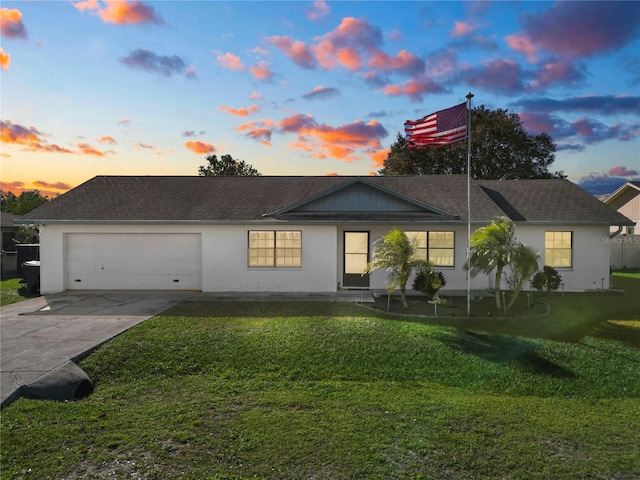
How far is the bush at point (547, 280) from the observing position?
13.5 metres

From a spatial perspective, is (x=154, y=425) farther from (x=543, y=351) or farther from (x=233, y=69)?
Result: (x=233, y=69)

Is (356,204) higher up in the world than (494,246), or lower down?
higher up

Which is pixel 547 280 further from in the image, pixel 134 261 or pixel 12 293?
pixel 12 293

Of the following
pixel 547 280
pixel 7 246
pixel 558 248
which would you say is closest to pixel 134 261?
pixel 547 280

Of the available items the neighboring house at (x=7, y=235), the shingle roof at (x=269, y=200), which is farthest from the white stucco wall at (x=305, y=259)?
the neighboring house at (x=7, y=235)

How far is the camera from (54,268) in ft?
48.6

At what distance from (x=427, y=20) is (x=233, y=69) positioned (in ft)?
19.5

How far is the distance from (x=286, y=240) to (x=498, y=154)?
103 feet

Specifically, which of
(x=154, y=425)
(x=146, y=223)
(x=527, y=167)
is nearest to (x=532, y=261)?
(x=154, y=425)

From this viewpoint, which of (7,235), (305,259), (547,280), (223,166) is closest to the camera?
(547,280)

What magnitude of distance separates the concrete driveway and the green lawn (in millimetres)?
595

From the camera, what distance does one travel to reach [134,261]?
14977 millimetres

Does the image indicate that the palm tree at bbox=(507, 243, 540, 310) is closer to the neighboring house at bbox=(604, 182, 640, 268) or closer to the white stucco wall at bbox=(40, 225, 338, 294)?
the white stucco wall at bbox=(40, 225, 338, 294)

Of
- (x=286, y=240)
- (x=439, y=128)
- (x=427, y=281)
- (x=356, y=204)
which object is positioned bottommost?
(x=427, y=281)
